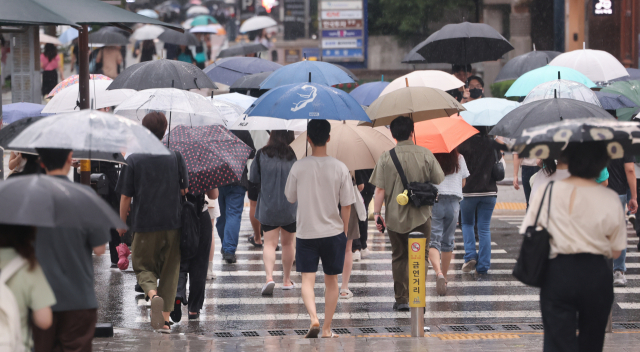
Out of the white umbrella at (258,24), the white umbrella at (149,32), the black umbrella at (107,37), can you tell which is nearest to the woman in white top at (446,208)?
the black umbrella at (107,37)

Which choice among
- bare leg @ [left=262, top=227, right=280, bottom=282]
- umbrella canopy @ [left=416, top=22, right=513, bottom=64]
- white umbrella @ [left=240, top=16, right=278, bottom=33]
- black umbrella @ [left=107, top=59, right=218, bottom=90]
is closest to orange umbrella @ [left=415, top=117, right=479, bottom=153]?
bare leg @ [left=262, top=227, right=280, bottom=282]

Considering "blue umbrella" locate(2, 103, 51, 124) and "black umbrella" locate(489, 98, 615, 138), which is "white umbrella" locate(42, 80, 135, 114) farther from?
"black umbrella" locate(489, 98, 615, 138)

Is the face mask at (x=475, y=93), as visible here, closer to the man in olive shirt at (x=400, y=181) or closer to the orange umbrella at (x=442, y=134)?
the orange umbrella at (x=442, y=134)

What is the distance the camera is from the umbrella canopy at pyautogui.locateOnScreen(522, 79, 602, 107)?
8133mm

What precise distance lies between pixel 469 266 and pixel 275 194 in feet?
9.20

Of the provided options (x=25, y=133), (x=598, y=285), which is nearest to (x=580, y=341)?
(x=598, y=285)

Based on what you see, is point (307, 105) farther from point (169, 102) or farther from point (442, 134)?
point (442, 134)

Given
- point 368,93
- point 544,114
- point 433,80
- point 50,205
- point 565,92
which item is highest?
point 433,80

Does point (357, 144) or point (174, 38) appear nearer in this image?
point (357, 144)

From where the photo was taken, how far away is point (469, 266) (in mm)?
Answer: 9930

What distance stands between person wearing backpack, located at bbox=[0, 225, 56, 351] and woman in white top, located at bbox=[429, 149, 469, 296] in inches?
210

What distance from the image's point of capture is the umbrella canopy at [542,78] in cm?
1012

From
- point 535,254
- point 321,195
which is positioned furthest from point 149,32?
point 535,254

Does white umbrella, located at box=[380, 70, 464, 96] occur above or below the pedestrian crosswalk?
above
